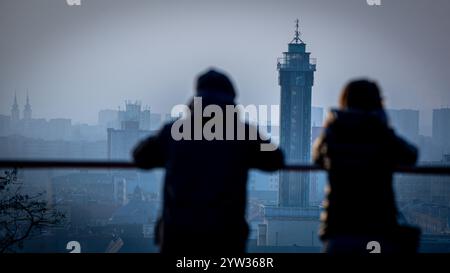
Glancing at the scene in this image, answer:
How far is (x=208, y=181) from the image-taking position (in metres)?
2.82

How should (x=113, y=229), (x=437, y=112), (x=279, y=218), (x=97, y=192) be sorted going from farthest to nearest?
1. (x=279, y=218)
2. (x=437, y=112)
3. (x=97, y=192)
4. (x=113, y=229)

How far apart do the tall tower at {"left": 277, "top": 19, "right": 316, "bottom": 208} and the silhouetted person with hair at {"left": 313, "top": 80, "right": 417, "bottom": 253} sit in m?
63.5

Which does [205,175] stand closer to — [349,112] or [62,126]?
[349,112]

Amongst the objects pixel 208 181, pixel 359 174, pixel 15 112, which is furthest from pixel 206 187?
pixel 15 112

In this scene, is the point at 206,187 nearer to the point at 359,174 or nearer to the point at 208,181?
the point at 208,181

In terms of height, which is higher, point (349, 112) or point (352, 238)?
point (349, 112)

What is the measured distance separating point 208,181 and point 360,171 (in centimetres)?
59

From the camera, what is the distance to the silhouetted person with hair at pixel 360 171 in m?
2.80

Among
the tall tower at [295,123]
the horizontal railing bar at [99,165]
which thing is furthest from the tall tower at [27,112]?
the horizontal railing bar at [99,165]

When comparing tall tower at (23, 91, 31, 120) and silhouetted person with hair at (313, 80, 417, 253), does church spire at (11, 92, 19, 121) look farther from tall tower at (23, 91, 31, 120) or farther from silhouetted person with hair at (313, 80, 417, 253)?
silhouetted person with hair at (313, 80, 417, 253)

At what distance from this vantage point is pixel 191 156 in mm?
2814

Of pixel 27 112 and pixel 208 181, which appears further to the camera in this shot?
pixel 27 112
